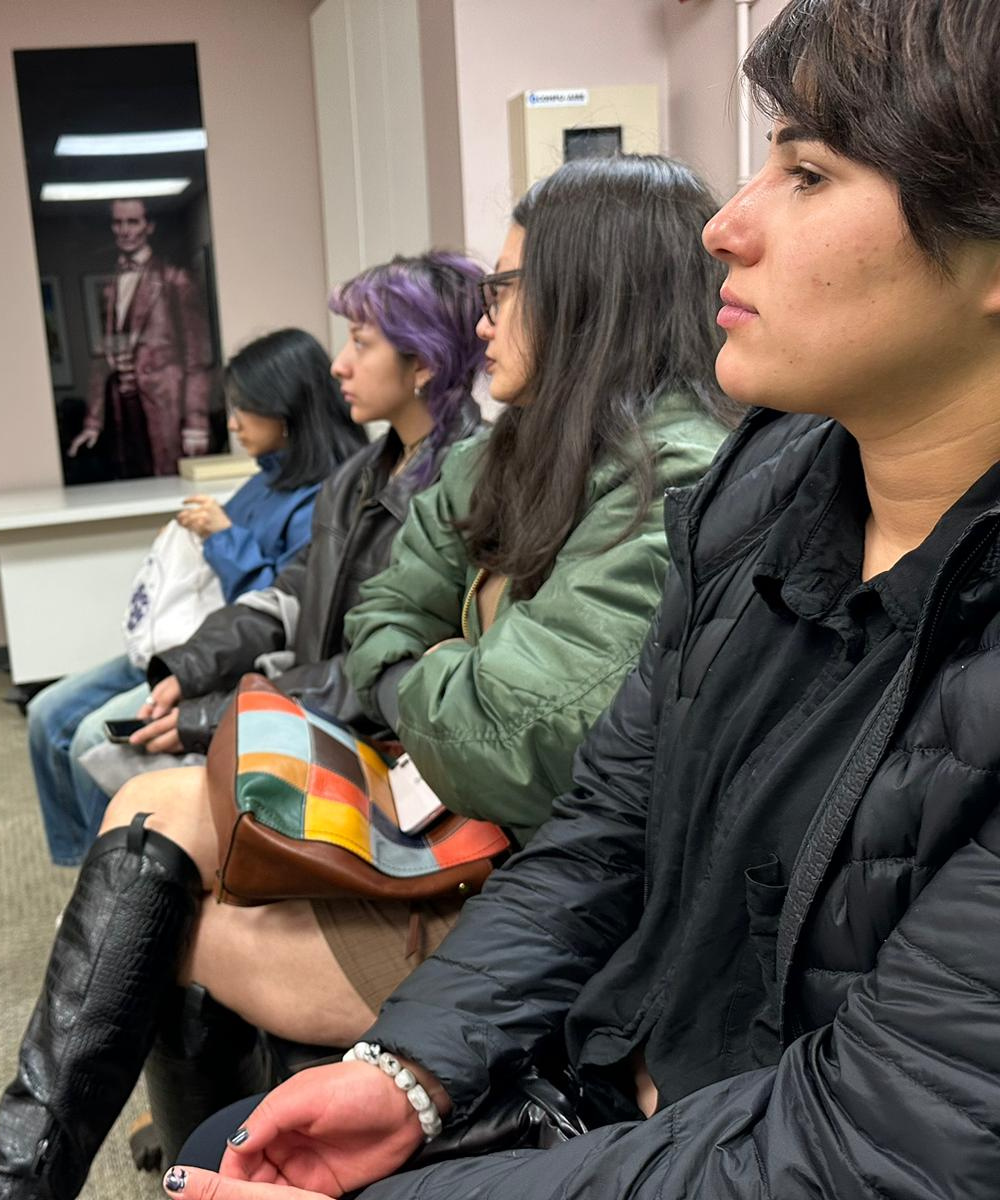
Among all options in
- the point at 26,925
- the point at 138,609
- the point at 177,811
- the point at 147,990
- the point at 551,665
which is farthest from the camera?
the point at 138,609

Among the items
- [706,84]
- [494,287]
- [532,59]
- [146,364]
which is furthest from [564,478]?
[146,364]

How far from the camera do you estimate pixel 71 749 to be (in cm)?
258

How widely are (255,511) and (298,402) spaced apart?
0.28m

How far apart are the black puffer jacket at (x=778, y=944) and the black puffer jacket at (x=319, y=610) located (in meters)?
1.01

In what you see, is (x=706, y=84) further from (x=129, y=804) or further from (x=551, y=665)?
(x=129, y=804)

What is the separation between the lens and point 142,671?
9.37 feet

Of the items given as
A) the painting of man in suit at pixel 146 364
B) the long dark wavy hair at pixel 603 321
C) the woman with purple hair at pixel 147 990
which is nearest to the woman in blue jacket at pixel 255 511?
the woman with purple hair at pixel 147 990

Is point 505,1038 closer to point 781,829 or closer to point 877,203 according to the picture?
point 781,829

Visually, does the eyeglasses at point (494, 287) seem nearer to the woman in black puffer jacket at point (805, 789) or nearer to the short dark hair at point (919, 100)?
the woman in black puffer jacket at point (805, 789)

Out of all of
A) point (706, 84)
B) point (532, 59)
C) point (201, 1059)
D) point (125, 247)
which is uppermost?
point (532, 59)

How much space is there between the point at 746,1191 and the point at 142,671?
2.39m

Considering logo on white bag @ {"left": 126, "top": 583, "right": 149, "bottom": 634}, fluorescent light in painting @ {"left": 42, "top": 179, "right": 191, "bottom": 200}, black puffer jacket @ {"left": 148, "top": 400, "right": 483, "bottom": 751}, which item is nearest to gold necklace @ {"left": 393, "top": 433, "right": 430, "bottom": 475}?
black puffer jacket @ {"left": 148, "top": 400, "right": 483, "bottom": 751}

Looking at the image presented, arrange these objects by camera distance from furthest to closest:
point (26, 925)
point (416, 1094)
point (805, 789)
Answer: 1. point (26, 925)
2. point (416, 1094)
3. point (805, 789)

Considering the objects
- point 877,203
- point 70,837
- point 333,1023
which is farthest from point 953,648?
point 70,837
